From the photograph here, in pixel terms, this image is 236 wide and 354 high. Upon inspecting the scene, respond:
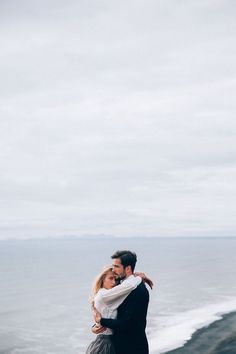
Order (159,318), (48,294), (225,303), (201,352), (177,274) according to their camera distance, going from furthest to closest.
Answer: (177,274), (48,294), (225,303), (159,318), (201,352)

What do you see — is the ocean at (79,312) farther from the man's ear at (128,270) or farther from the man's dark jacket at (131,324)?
the man's ear at (128,270)

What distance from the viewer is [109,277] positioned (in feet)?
20.0

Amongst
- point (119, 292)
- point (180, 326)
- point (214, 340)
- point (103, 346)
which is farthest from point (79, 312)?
point (119, 292)

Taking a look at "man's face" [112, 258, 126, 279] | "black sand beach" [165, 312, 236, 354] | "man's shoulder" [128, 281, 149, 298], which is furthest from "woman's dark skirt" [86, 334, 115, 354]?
"black sand beach" [165, 312, 236, 354]

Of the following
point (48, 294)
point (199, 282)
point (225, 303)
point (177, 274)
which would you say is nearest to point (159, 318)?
point (225, 303)

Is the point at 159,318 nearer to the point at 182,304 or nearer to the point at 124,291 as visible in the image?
the point at 182,304

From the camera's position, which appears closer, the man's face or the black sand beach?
the man's face

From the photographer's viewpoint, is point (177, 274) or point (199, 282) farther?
point (177, 274)

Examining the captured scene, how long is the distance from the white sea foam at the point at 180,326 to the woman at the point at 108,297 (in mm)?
29337

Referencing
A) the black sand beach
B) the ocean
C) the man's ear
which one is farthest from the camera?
the ocean

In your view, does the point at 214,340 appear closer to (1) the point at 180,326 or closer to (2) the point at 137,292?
(1) the point at 180,326

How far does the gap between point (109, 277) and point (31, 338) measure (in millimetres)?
44132

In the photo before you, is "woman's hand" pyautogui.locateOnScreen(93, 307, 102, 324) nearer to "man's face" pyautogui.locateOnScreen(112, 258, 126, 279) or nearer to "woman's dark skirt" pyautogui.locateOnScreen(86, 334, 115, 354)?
"woman's dark skirt" pyautogui.locateOnScreen(86, 334, 115, 354)

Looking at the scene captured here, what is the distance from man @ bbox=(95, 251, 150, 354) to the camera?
5.86 meters
